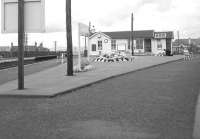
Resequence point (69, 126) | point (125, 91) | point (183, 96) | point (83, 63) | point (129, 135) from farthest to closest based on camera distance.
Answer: point (83, 63) → point (125, 91) → point (183, 96) → point (69, 126) → point (129, 135)

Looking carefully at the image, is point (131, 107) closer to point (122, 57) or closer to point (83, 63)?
point (83, 63)

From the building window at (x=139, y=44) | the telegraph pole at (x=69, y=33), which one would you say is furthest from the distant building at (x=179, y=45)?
the telegraph pole at (x=69, y=33)

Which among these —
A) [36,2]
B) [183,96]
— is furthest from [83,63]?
[183,96]

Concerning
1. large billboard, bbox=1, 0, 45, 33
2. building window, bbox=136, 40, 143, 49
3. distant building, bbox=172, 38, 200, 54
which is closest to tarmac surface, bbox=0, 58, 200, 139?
large billboard, bbox=1, 0, 45, 33

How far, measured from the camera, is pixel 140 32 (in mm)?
72500

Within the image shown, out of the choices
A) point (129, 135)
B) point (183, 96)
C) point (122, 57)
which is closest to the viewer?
point (129, 135)

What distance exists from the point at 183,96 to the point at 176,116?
134 inches

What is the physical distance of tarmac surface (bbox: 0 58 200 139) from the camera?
21.9 ft

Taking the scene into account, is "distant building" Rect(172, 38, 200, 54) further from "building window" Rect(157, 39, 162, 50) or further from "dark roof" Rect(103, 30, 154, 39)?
"dark roof" Rect(103, 30, 154, 39)

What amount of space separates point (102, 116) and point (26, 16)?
6.23 m

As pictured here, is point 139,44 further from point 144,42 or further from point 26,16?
point 26,16

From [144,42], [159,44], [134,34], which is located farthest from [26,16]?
[159,44]

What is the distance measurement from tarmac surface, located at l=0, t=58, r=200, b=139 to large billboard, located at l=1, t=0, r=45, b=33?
9.04ft

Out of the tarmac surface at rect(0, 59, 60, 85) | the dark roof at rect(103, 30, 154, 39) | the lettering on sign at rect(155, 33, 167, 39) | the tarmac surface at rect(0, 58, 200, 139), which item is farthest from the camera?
the dark roof at rect(103, 30, 154, 39)
